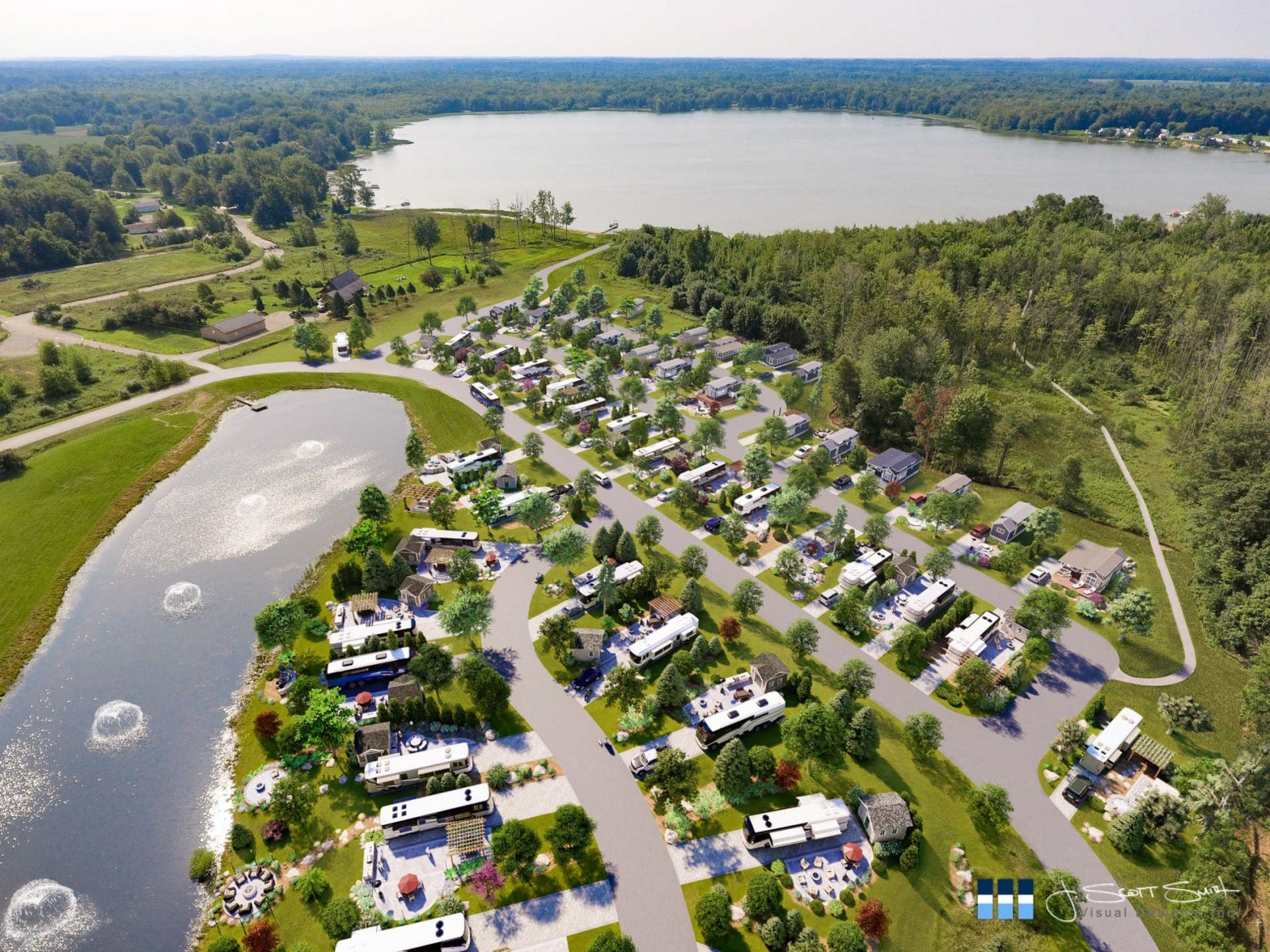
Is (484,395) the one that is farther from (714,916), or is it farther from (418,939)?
(714,916)

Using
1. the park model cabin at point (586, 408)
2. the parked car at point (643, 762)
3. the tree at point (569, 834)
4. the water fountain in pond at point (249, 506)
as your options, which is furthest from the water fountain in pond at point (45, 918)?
the park model cabin at point (586, 408)

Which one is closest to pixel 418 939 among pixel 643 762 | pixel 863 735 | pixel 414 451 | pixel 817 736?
pixel 643 762

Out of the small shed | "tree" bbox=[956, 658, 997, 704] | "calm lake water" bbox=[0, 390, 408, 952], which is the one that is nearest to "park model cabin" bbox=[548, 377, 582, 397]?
"calm lake water" bbox=[0, 390, 408, 952]

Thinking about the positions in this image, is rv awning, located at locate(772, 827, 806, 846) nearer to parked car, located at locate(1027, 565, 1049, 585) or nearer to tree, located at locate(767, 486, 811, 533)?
tree, located at locate(767, 486, 811, 533)

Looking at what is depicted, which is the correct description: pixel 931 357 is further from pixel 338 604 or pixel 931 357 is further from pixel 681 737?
pixel 338 604

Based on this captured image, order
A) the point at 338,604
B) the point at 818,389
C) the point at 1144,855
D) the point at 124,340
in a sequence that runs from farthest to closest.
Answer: the point at 124,340, the point at 818,389, the point at 338,604, the point at 1144,855

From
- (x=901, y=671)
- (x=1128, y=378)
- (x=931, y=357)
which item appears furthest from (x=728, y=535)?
(x=1128, y=378)
